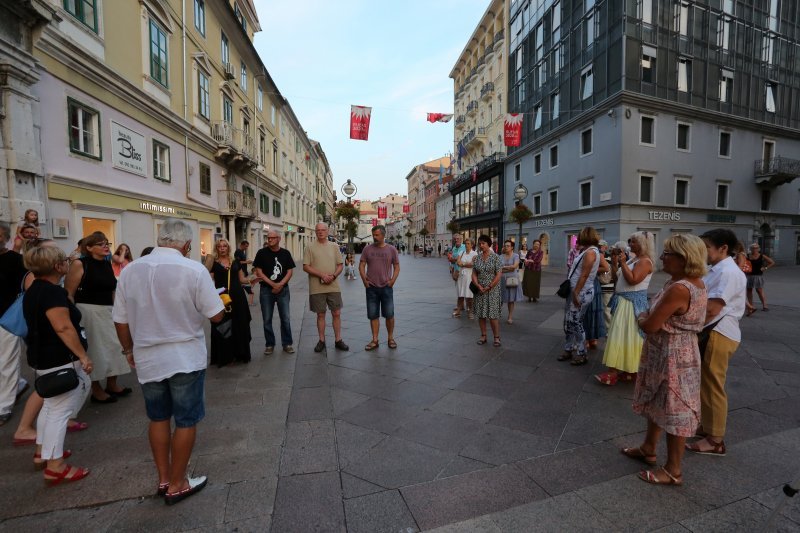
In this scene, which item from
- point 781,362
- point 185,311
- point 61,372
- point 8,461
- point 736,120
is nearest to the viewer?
point 185,311

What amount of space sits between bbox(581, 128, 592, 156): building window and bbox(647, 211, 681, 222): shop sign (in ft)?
16.4

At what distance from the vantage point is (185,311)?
2.37 meters

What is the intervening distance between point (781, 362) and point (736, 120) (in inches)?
1008

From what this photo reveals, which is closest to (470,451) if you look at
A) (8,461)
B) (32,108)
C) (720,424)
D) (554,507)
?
(554,507)

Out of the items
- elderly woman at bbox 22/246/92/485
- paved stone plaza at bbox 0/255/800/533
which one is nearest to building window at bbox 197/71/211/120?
paved stone plaza at bbox 0/255/800/533

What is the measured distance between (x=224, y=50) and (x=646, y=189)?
23.6m

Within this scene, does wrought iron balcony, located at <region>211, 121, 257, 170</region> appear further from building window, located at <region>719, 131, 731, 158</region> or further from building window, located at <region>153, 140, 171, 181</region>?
building window, located at <region>719, 131, 731, 158</region>

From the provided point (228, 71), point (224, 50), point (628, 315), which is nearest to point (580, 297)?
point (628, 315)

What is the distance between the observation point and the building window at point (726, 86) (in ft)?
75.1

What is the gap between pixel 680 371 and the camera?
2551 millimetres

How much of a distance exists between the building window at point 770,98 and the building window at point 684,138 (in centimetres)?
754

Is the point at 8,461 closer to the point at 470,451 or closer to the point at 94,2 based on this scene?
the point at 470,451

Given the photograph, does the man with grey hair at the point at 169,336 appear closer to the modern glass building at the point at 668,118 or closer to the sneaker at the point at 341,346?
the sneaker at the point at 341,346

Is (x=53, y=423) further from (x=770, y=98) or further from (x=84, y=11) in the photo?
(x=770, y=98)
